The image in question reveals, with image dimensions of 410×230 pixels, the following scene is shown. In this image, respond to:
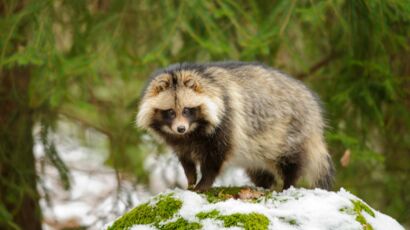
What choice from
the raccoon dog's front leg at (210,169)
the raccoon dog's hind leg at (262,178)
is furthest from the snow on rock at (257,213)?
the raccoon dog's hind leg at (262,178)

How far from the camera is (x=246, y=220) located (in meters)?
4.15

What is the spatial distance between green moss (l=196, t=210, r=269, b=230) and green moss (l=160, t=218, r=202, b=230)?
119mm

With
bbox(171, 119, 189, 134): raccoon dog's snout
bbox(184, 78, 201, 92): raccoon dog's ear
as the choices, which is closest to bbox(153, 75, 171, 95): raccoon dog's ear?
bbox(184, 78, 201, 92): raccoon dog's ear

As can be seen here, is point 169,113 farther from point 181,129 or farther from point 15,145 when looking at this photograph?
point 15,145

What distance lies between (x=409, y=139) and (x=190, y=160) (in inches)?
174

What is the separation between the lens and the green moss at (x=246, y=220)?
4.11 metres

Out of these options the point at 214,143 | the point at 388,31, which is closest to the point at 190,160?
the point at 214,143

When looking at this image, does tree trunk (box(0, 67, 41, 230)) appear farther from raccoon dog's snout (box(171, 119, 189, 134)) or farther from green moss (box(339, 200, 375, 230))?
green moss (box(339, 200, 375, 230))

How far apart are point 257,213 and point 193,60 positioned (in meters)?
4.12

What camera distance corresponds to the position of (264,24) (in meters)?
7.09

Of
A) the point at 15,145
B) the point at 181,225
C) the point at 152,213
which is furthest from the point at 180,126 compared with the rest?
the point at 15,145

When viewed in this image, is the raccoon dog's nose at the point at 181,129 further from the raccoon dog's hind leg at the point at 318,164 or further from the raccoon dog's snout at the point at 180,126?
the raccoon dog's hind leg at the point at 318,164

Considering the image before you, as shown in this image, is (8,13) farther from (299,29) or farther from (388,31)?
(388,31)

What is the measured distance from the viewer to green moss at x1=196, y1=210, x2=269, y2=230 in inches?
162
